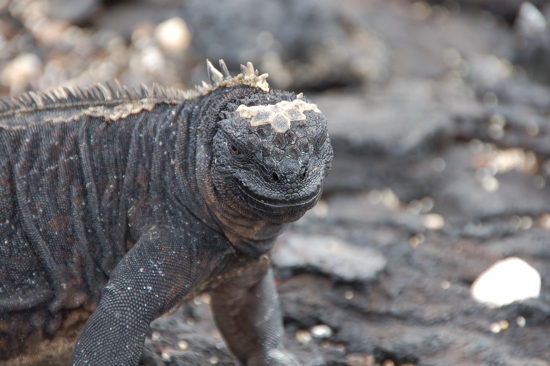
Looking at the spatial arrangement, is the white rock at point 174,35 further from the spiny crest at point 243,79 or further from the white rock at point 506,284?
the spiny crest at point 243,79

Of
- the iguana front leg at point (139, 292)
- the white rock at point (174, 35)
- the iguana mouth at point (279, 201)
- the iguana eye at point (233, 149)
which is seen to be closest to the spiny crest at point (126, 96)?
the iguana eye at point (233, 149)

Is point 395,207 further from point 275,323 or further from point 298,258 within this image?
point 275,323

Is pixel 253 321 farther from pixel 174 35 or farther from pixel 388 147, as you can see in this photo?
pixel 174 35

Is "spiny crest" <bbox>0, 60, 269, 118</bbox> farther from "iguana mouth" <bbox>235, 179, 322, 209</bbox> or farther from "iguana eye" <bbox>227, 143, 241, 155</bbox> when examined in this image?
"iguana mouth" <bbox>235, 179, 322, 209</bbox>

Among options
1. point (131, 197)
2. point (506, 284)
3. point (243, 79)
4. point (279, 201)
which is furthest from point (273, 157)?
point (506, 284)

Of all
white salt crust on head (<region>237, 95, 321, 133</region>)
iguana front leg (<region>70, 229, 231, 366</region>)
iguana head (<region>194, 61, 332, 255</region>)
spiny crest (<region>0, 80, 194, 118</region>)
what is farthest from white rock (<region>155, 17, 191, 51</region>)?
iguana front leg (<region>70, 229, 231, 366</region>)
